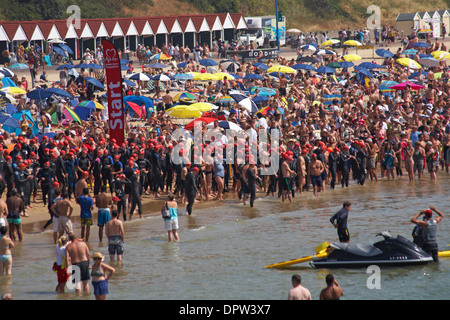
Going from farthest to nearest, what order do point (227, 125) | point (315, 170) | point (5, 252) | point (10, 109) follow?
point (10, 109)
point (227, 125)
point (315, 170)
point (5, 252)

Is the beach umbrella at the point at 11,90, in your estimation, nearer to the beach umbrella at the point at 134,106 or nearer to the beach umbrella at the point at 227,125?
the beach umbrella at the point at 134,106

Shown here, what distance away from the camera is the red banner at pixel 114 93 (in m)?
21.4

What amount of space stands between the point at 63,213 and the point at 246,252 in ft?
13.3

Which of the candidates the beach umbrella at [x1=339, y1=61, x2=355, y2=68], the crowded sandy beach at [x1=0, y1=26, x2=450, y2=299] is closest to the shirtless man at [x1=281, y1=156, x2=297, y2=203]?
the crowded sandy beach at [x1=0, y1=26, x2=450, y2=299]

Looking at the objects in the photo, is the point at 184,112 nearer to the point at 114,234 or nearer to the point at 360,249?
the point at 114,234

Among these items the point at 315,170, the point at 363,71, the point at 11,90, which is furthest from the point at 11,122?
the point at 363,71

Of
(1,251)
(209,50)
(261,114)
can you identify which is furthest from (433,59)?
(1,251)

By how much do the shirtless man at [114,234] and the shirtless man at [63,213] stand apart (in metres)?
1.26

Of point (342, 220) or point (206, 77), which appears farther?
point (206, 77)

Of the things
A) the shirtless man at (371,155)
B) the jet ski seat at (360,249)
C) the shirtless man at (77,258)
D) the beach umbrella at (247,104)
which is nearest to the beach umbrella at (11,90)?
the beach umbrella at (247,104)

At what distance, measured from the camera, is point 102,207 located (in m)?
16.4

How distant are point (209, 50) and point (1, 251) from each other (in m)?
42.3

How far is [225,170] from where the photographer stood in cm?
2194

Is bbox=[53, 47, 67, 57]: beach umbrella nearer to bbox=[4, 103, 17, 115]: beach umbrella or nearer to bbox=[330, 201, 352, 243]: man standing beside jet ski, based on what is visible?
bbox=[4, 103, 17, 115]: beach umbrella
